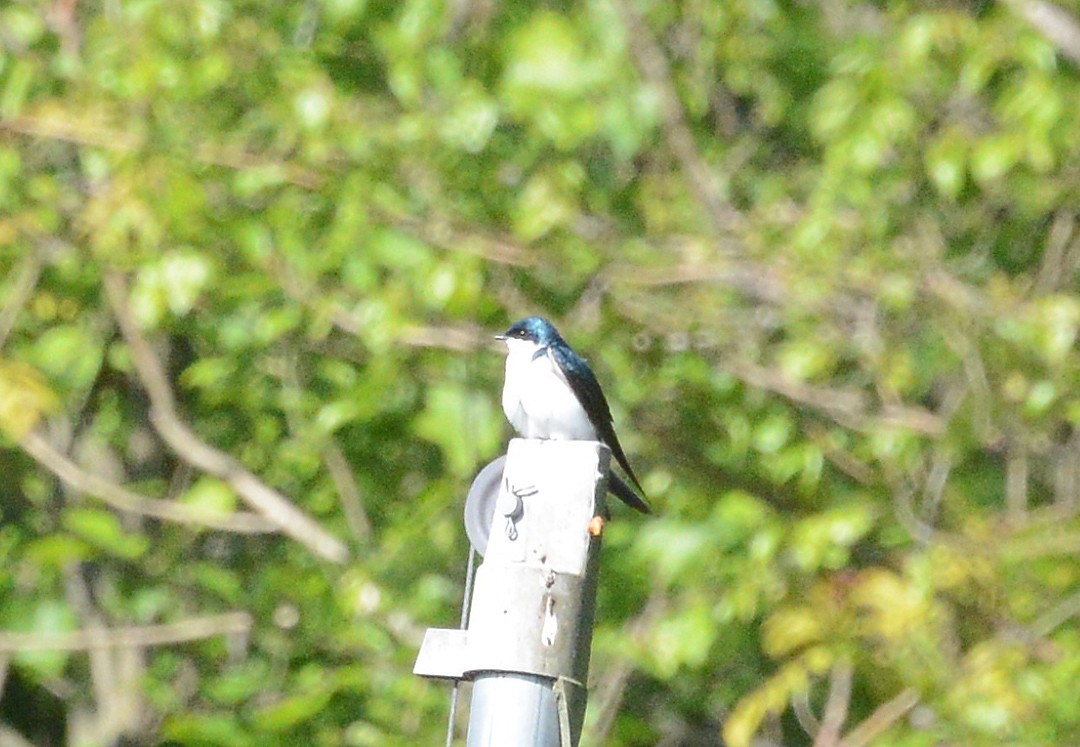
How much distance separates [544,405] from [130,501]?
6.35 feet

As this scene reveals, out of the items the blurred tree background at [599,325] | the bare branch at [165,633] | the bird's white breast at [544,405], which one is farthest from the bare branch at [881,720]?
the bare branch at [165,633]

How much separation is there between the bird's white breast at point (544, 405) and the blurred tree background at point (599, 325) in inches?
27.4

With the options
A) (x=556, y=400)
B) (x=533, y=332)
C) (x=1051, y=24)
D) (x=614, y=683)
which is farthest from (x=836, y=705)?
(x=1051, y=24)

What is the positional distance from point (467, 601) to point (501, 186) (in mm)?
2645

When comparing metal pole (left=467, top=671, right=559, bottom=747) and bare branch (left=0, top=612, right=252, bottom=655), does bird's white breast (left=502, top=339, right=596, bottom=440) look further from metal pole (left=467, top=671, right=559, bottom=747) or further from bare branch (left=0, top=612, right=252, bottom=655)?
bare branch (left=0, top=612, right=252, bottom=655)

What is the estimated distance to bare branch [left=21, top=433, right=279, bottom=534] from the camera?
201 inches

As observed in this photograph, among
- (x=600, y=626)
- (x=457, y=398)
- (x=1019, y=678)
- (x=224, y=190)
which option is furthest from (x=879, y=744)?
(x=224, y=190)

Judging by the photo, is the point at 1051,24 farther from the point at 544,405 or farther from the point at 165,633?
the point at 165,633

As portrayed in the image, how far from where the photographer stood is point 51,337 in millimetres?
5016

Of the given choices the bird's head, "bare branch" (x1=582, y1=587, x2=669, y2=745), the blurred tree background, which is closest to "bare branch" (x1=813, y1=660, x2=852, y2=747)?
the blurred tree background

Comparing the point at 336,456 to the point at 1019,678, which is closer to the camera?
the point at 1019,678

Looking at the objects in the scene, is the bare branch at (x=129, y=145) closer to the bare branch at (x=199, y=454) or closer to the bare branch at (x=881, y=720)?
the bare branch at (x=199, y=454)

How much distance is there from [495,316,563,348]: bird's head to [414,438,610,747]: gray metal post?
175 centimetres

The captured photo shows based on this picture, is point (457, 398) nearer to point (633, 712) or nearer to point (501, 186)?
point (501, 186)
